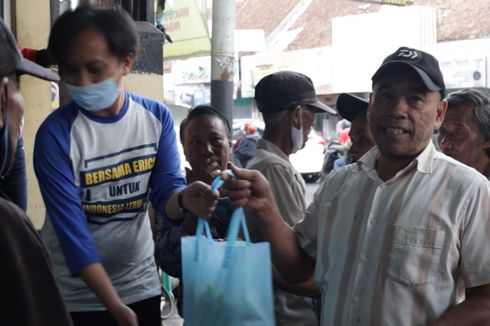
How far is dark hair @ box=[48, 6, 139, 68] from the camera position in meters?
2.44

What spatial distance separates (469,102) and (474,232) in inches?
62.1

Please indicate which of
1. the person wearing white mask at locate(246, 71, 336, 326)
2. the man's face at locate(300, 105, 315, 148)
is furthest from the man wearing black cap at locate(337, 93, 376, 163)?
the man's face at locate(300, 105, 315, 148)

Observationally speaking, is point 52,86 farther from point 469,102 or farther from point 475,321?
point 475,321

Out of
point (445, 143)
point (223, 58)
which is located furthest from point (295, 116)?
point (223, 58)

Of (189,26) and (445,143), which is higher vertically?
(189,26)

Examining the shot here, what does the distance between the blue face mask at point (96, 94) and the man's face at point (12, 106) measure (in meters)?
0.71

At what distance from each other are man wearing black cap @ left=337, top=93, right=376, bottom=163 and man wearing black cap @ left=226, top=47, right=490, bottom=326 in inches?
49.9

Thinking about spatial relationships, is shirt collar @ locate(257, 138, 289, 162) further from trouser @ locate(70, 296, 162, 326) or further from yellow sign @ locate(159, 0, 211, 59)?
yellow sign @ locate(159, 0, 211, 59)

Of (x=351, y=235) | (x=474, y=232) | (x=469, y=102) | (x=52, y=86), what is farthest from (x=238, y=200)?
(x=52, y=86)

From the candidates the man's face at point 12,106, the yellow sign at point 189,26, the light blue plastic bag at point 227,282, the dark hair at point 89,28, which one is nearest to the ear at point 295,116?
the dark hair at point 89,28

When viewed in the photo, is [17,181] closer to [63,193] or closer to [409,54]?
[63,193]

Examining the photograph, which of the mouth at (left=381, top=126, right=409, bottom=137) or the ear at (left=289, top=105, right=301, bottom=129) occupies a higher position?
the ear at (left=289, top=105, right=301, bottom=129)

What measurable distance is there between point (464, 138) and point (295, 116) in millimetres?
879

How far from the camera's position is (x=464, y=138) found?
→ 3.53 metres
